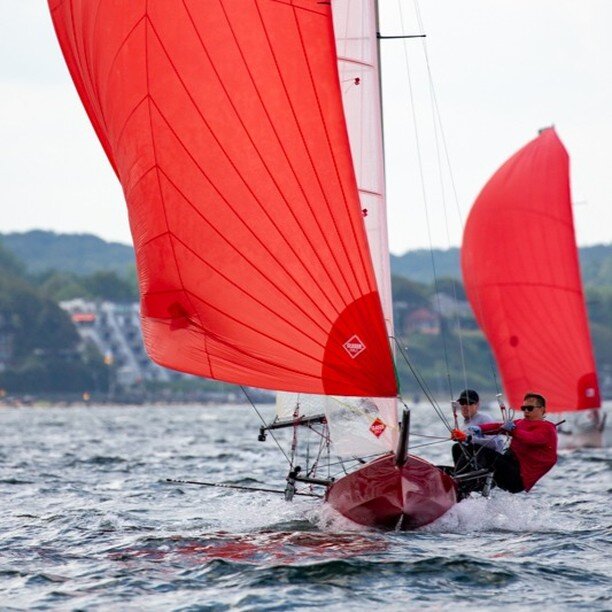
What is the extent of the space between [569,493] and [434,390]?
17779cm

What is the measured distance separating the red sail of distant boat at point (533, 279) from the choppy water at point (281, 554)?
11.6 metres

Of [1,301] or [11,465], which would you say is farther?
[1,301]

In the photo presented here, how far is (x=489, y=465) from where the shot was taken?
48.8ft

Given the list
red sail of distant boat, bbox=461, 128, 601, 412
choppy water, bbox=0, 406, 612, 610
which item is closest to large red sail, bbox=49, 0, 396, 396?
choppy water, bbox=0, 406, 612, 610

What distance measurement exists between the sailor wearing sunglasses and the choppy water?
434 millimetres

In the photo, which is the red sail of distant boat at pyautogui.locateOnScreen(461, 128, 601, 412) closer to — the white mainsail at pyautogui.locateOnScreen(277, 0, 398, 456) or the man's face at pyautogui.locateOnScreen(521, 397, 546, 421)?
the man's face at pyautogui.locateOnScreen(521, 397, 546, 421)

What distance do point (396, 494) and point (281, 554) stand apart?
133cm

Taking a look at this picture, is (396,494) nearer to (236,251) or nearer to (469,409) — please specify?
(469,409)

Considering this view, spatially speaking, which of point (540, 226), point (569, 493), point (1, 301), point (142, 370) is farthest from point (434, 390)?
point (569, 493)

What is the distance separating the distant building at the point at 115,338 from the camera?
616 ft

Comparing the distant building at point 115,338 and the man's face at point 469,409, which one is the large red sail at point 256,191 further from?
the distant building at point 115,338

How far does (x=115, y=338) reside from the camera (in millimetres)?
195375

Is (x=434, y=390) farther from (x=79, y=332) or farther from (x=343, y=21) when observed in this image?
(x=343, y=21)

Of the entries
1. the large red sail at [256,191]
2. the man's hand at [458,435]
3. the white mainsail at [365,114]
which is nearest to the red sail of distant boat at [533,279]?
the white mainsail at [365,114]
